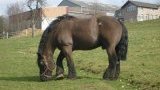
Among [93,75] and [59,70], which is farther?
[93,75]

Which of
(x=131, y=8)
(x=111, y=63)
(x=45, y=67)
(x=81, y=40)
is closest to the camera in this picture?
(x=111, y=63)

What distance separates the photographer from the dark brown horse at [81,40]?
15.2 meters

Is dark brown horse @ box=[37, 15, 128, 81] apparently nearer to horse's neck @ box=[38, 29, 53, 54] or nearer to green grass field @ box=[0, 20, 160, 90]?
horse's neck @ box=[38, 29, 53, 54]

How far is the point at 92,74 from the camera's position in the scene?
58.1 ft

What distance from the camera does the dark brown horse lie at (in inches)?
598

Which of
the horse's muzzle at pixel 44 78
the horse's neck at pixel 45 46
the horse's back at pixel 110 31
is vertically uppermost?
the horse's back at pixel 110 31

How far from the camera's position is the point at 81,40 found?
1538 centimetres

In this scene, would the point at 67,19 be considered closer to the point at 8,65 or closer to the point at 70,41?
the point at 70,41

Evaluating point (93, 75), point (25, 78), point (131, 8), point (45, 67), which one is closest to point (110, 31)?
point (45, 67)

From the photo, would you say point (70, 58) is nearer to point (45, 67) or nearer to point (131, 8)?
point (45, 67)

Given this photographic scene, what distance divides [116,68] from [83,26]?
2.02 metres

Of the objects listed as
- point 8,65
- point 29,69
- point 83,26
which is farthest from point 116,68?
point 8,65

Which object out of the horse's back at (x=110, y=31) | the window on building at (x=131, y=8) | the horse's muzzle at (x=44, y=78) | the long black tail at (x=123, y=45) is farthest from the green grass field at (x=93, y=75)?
the window on building at (x=131, y=8)

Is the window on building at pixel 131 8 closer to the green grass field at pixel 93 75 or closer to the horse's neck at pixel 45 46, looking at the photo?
the green grass field at pixel 93 75
